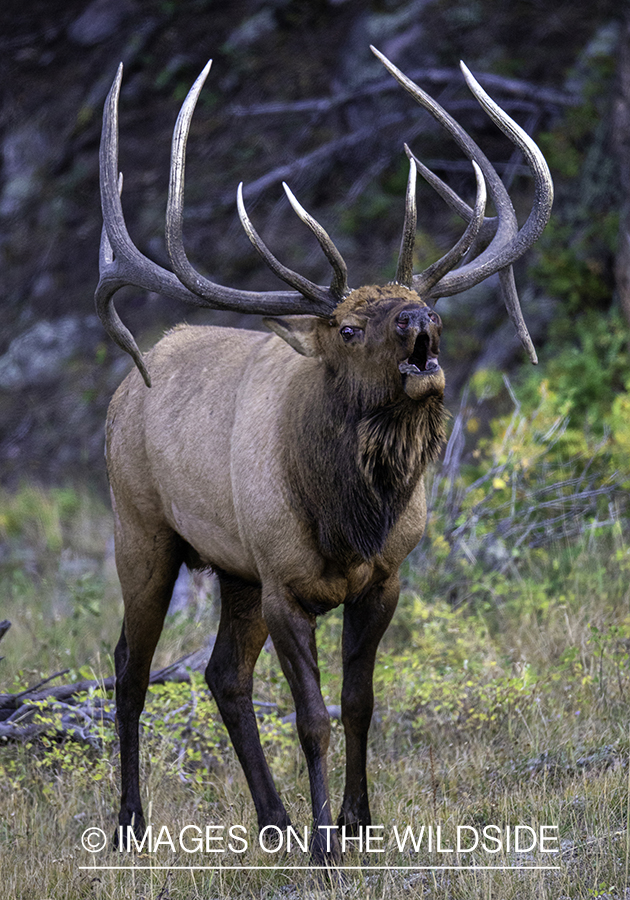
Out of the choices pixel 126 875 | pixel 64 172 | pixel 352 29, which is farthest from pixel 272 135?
pixel 126 875

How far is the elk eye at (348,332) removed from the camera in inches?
166

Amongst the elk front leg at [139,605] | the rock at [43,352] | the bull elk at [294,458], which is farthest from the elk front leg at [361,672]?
the rock at [43,352]

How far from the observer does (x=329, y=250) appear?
13.9 ft

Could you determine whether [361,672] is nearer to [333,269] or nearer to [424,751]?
[424,751]

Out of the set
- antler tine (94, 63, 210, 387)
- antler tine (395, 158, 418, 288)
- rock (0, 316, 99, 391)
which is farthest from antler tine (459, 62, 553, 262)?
rock (0, 316, 99, 391)

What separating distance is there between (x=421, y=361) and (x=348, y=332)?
347mm

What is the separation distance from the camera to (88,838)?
480 centimetres

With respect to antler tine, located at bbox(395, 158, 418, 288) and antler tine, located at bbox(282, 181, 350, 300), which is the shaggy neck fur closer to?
antler tine, located at bbox(282, 181, 350, 300)

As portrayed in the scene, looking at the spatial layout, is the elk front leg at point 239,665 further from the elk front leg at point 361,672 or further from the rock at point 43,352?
the rock at point 43,352

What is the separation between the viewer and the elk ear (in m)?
4.42

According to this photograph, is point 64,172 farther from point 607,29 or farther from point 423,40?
point 607,29

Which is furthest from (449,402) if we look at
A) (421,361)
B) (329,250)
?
(421,361)

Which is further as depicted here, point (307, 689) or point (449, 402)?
point (449, 402)

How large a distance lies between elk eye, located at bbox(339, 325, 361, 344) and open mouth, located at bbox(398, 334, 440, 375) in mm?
285
